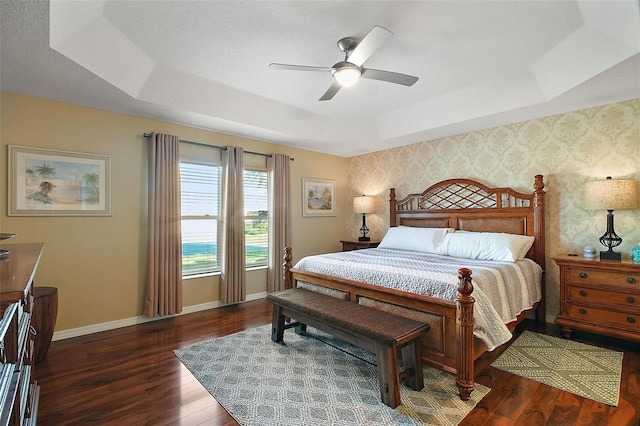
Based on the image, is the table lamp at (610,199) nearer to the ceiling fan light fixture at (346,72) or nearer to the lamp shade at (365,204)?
the ceiling fan light fixture at (346,72)

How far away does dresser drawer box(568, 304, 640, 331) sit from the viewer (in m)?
2.74

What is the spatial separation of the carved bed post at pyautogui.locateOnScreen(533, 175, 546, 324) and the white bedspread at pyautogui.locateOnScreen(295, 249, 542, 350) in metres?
0.18

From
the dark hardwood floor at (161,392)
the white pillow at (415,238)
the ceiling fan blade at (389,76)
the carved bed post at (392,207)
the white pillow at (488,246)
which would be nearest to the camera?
the dark hardwood floor at (161,392)

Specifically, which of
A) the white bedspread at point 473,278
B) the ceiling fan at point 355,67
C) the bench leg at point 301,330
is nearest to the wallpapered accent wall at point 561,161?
the white bedspread at point 473,278

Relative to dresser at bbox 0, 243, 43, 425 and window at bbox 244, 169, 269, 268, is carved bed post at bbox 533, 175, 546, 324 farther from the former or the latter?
dresser at bbox 0, 243, 43, 425

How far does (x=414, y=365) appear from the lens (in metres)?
2.23

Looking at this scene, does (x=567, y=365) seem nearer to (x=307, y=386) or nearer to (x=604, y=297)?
(x=604, y=297)

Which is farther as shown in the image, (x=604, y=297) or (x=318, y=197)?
(x=318, y=197)

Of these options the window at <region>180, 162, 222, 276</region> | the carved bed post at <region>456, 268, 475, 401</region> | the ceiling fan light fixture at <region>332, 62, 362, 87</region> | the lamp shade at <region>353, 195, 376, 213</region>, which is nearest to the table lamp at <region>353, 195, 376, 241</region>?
the lamp shade at <region>353, 195, 376, 213</region>

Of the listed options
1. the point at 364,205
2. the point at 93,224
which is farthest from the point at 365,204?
the point at 93,224

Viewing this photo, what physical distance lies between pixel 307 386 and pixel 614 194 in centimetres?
328

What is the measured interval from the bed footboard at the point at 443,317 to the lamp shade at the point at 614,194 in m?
1.99

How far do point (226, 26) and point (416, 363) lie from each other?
2.92 meters

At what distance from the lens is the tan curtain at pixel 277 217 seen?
480cm
